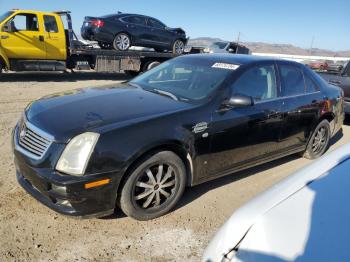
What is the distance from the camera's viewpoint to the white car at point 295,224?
153cm

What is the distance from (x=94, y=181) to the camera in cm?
294

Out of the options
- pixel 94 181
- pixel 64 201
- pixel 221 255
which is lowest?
pixel 64 201

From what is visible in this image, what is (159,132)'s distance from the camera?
3.26 metres

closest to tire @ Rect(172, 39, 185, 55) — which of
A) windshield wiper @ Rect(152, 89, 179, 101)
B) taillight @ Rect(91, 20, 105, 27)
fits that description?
taillight @ Rect(91, 20, 105, 27)

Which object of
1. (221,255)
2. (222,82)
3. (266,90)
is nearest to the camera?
(221,255)

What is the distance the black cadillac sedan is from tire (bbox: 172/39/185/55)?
11220 millimetres

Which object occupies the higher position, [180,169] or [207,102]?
[207,102]

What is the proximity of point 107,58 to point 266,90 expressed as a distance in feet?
32.6

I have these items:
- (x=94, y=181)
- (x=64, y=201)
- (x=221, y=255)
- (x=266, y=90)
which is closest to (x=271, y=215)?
(x=221, y=255)

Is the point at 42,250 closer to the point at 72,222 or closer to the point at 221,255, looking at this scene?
the point at 72,222

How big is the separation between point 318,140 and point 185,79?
8.28 ft

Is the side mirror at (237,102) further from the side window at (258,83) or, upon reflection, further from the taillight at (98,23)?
the taillight at (98,23)

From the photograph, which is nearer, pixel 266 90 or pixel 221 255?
pixel 221 255

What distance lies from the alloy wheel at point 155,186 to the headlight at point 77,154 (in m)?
0.57
